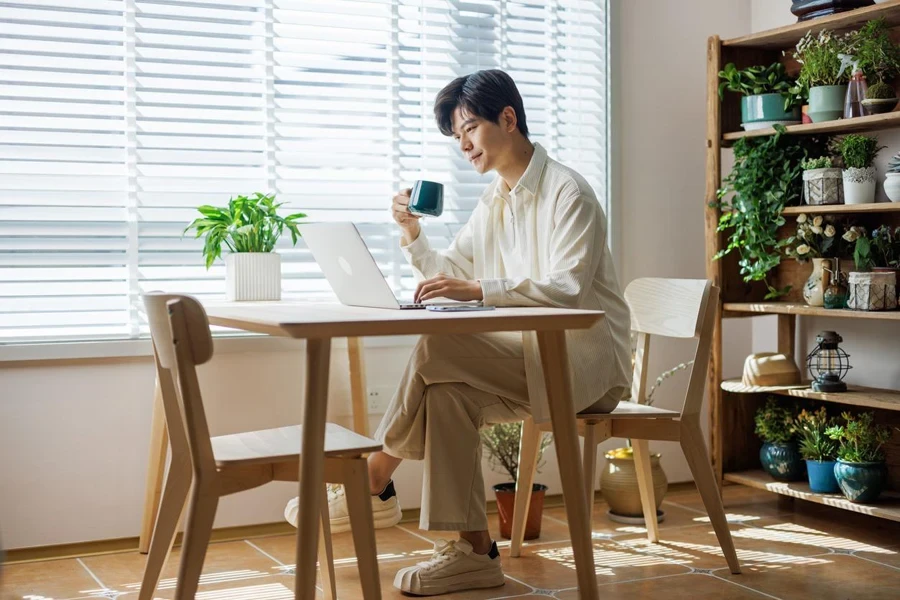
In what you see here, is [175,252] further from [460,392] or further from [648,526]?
[648,526]

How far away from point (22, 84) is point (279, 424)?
1.27 m

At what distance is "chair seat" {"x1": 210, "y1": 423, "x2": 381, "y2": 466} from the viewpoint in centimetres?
197

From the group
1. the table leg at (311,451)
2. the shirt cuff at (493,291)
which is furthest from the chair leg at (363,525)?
the shirt cuff at (493,291)

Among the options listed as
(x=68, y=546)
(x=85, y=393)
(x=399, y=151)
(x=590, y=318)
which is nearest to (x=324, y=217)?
(x=399, y=151)

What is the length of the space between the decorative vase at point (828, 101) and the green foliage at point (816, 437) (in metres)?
0.94

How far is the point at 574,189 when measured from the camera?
8.61ft

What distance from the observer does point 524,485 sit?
296cm

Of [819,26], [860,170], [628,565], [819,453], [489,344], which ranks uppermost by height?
[819,26]

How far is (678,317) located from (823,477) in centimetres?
81

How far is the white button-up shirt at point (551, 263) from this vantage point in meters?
2.46

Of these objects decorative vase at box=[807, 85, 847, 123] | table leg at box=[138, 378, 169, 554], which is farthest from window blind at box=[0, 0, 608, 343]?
decorative vase at box=[807, 85, 847, 123]

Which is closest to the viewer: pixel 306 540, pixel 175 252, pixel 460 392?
pixel 306 540

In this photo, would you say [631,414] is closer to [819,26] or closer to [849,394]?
[849,394]

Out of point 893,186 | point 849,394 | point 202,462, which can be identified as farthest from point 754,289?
point 202,462
